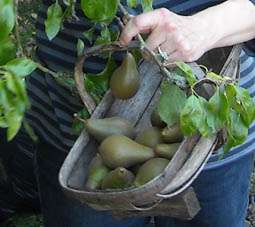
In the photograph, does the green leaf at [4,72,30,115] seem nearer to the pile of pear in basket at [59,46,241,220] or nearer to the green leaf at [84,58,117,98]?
the pile of pear in basket at [59,46,241,220]

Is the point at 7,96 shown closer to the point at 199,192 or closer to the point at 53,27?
the point at 53,27

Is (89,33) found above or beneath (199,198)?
above

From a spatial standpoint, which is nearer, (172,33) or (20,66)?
(20,66)

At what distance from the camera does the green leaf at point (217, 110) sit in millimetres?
970

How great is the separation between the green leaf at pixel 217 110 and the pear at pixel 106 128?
0.19m

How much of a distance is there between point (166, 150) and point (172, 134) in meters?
0.04

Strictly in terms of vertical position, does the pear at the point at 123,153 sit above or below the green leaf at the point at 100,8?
below

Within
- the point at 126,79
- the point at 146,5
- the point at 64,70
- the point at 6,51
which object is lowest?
the point at 64,70

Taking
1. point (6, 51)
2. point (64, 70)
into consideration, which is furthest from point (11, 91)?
point (64, 70)

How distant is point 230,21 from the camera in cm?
121

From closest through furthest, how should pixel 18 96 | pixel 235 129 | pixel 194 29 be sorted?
pixel 18 96 → pixel 235 129 → pixel 194 29

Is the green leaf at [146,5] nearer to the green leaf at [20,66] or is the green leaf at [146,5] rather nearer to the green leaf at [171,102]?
the green leaf at [171,102]

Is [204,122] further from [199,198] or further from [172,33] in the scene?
[199,198]

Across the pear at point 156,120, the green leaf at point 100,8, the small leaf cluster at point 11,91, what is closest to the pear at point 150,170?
the pear at point 156,120
